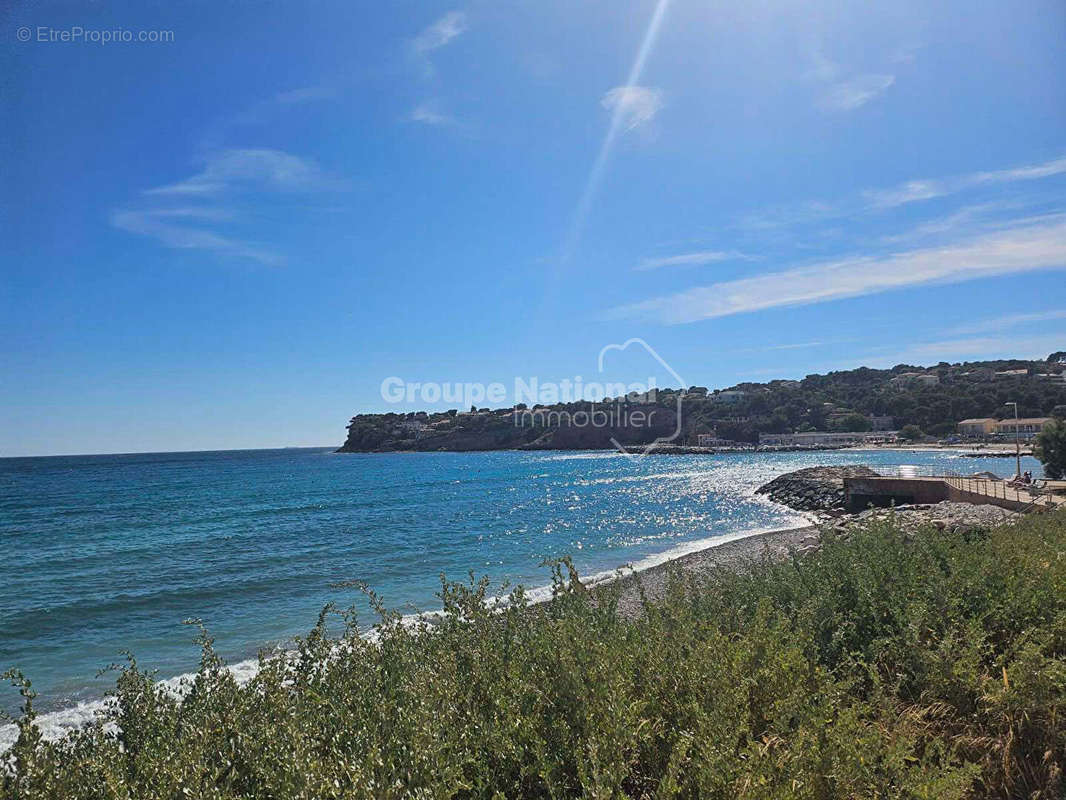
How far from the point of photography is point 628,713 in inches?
113

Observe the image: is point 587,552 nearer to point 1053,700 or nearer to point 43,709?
point 43,709

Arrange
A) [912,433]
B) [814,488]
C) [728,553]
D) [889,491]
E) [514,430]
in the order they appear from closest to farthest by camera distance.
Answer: [728,553] < [889,491] < [814,488] < [912,433] < [514,430]

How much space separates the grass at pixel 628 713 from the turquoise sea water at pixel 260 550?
1373mm

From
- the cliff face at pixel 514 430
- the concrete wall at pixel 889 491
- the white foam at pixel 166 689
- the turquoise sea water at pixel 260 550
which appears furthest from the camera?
the cliff face at pixel 514 430

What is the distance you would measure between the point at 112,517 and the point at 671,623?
4482 cm

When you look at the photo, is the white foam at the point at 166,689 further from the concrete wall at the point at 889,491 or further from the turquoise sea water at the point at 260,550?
the concrete wall at the point at 889,491

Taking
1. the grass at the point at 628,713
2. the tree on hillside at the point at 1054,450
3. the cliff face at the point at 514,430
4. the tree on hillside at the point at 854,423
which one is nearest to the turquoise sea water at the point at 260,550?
the grass at the point at 628,713

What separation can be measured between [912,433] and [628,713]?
12806 cm

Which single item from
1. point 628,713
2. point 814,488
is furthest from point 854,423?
point 628,713

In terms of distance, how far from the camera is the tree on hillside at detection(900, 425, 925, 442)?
110188 mm

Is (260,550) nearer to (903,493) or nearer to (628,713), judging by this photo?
(628,713)

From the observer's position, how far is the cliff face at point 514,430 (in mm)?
147750

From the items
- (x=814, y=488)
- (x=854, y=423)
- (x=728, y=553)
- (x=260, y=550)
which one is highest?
(x=854, y=423)

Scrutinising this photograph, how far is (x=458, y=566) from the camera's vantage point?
70.3ft
